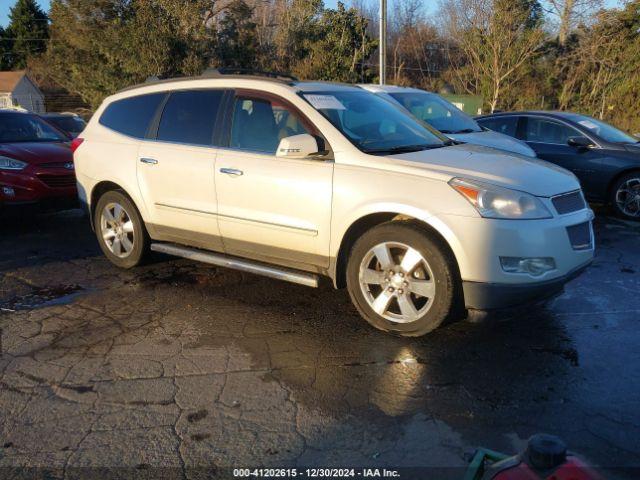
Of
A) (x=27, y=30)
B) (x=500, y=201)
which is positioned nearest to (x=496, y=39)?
(x=500, y=201)

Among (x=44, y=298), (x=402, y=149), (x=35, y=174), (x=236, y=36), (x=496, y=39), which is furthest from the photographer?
(x=236, y=36)

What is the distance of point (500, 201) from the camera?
3.90 metres

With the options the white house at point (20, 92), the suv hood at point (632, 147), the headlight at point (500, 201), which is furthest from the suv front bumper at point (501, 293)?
the white house at point (20, 92)

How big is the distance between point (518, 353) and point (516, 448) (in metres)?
1.19

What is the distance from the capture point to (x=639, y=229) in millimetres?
7762

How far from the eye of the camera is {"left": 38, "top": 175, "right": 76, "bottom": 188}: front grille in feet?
25.6

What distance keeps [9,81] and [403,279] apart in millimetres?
59522

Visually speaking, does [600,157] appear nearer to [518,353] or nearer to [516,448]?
[518,353]

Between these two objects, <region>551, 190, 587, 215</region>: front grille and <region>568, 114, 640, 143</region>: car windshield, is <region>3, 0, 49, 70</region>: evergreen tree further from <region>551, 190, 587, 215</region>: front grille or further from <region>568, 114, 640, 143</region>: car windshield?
<region>551, 190, 587, 215</region>: front grille

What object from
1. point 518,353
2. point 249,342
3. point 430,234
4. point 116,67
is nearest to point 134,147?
point 249,342

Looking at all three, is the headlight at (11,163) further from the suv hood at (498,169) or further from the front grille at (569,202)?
the front grille at (569,202)

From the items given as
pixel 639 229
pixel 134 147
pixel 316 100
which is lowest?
pixel 639 229

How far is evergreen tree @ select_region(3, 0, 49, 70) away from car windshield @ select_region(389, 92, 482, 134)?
61.1 metres

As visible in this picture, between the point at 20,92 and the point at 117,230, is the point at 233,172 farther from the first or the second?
the point at 20,92
